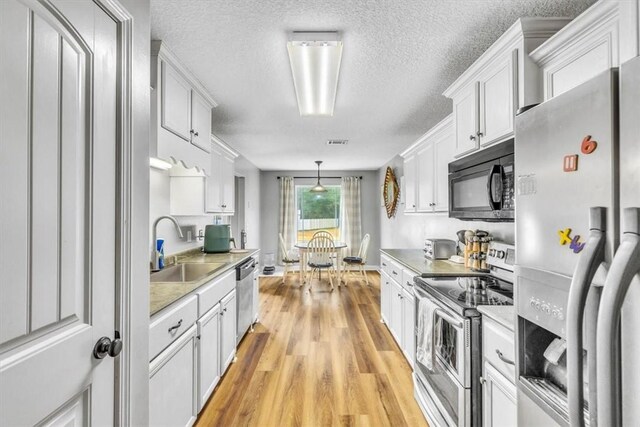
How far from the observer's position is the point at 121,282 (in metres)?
0.89

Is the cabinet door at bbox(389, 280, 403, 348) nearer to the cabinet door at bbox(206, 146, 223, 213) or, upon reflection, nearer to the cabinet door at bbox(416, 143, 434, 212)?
the cabinet door at bbox(416, 143, 434, 212)

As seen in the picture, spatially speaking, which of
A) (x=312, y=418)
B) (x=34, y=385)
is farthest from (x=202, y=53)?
(x=312, y=418)

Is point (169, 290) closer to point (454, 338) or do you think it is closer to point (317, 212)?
point (454, 338)

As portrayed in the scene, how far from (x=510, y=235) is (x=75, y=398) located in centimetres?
242

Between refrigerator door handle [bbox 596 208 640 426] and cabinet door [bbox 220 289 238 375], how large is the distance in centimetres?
209

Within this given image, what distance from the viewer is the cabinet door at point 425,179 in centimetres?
295

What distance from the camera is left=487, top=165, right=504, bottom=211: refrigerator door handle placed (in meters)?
1.61

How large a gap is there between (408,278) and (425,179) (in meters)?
1.19

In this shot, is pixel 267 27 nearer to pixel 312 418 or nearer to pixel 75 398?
pixel 75 398

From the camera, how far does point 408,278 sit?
2404mm

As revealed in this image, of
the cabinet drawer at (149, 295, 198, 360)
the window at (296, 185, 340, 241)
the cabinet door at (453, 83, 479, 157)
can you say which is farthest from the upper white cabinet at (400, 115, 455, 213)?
the window at (296, 185, 340, 241)

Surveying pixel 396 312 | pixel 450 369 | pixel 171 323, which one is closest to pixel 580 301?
pixel 450 369

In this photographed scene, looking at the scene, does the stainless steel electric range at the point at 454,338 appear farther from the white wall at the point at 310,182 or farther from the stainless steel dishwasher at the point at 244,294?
the white wall at the point at 310,182

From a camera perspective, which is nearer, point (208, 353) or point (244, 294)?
point (208, 353)
